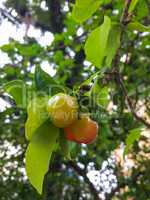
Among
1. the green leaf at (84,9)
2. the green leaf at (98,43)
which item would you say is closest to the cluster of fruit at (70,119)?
the green leaf at (98,43)

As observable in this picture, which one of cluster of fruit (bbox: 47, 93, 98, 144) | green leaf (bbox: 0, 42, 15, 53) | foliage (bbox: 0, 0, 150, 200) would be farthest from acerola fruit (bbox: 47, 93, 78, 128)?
green leaf (bbox: 0, 42, 15, 53)

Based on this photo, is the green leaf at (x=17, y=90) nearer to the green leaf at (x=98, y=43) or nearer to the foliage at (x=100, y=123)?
the green leaf at (x=98, y=43)

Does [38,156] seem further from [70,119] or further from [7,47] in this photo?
[7,47]

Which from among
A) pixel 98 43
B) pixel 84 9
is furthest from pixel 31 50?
pixel 98 43

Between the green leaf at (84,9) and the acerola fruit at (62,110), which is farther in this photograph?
the green leaf at (84,9)

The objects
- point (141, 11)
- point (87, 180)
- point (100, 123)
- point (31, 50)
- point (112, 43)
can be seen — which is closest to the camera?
point (112, 43)

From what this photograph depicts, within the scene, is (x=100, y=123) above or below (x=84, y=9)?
below
